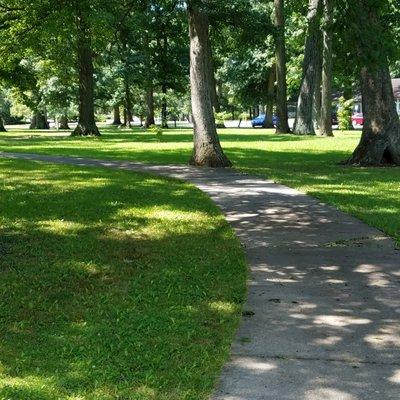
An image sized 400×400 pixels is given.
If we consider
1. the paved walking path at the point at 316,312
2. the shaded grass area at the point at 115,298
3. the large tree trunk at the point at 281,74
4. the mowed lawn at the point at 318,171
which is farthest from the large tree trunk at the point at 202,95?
the large tree trunk at the point at 281,74

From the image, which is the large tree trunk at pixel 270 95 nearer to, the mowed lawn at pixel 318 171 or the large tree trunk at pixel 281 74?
the large tree trunk at pixel 281 74

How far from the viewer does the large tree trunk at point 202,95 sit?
1589 centimetres

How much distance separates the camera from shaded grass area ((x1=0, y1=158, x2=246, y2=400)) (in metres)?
3.79

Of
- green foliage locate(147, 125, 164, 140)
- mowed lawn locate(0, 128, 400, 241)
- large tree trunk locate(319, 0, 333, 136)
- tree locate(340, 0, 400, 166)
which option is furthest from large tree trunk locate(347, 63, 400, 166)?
green foliage locate(147, 125, 164, 140)

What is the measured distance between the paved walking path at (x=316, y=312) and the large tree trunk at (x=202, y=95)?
686 centimetres

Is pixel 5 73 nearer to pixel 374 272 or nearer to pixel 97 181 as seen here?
pixel 97 181

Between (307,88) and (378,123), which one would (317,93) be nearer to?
(307,88)

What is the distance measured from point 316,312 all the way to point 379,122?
12.2 m

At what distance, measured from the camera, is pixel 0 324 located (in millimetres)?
4758

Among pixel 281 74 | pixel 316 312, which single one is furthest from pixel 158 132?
pixel 316 312

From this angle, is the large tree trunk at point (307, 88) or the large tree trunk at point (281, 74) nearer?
the large tree trunk at point (307, 88)

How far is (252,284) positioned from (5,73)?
34.2 metres

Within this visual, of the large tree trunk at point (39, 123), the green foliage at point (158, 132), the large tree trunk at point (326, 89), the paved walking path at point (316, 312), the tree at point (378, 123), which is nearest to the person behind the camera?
the paved walking path at point (316, 312)

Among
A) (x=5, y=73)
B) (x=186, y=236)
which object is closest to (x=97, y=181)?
(x=186, y=236)
